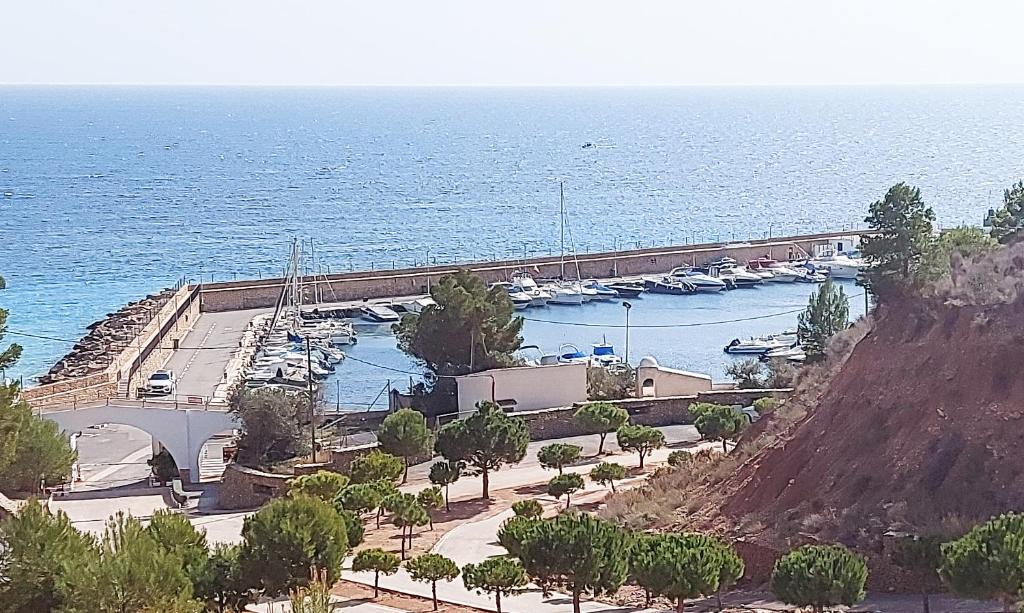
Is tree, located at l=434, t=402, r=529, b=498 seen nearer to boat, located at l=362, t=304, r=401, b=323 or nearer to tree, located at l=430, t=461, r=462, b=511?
tree, located at l=430, t=461, r=462, b=511

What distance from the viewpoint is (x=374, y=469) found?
25031 millimetres

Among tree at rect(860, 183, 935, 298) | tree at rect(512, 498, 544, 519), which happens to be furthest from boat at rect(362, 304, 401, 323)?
tree at rect(512, 498, 544, 519)

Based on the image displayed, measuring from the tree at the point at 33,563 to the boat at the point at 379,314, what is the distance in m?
45.3

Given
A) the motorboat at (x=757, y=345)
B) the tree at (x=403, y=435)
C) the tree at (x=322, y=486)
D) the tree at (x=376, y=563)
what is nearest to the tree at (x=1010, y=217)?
the motorboat at (x=757, y=345)

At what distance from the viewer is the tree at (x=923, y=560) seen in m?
15.7

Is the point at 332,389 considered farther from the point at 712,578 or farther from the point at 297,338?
the point at 712,578

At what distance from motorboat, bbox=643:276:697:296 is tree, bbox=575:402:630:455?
3891 cm

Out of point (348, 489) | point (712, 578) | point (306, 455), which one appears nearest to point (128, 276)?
point (306, 455)

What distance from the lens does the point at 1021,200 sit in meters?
38.6

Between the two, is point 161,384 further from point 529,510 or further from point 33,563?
point 33,563

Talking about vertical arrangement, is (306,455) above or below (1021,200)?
below

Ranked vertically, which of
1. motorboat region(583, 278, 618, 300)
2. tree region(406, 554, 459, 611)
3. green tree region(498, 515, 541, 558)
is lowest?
tree region(406, 554, 459, 611)

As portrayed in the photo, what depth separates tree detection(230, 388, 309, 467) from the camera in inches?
Result: 1150

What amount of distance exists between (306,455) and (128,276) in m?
54.2
